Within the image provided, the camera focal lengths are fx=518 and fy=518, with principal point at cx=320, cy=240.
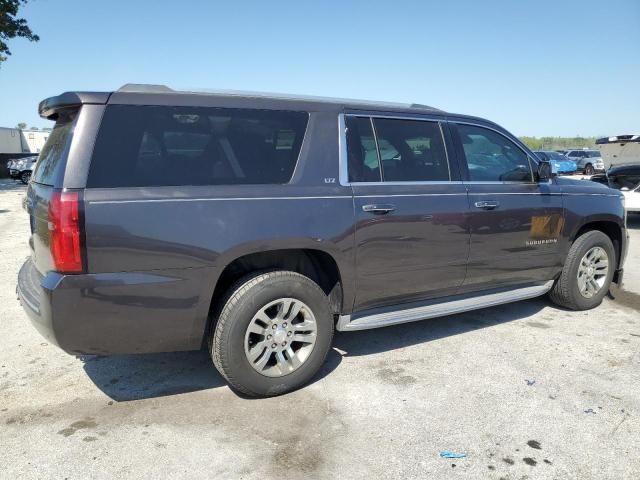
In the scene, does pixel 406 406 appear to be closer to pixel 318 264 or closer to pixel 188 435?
pixel 318 264

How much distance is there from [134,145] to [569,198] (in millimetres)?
3912

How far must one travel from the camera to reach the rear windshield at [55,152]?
2.90 m

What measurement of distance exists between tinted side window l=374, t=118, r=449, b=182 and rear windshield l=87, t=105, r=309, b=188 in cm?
69

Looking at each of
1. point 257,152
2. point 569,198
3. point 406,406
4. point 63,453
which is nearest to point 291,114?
point 257,152

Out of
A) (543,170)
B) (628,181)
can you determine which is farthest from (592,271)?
(628,181)

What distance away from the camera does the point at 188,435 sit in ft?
9.71

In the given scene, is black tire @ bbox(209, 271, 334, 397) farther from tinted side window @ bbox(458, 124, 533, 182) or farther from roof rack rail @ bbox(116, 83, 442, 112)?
tinted side window @ bbox(458, 124, 533, 182)

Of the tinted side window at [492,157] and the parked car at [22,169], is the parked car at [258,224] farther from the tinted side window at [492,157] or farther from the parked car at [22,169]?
the parked car at [22,169]

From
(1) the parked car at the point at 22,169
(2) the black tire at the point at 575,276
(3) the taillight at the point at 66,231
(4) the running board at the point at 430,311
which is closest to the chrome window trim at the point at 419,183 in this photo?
(4) the running board at the point at 430,311

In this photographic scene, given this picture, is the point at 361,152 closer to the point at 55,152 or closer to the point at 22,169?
the point at 55,152

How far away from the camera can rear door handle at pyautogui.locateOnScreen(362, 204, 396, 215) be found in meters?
3.57

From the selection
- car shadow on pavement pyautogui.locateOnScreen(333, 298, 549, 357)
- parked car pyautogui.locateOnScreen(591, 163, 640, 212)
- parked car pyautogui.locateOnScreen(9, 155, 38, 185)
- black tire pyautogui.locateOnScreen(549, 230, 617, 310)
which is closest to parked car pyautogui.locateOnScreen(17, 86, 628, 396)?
Answer: car shadow on pavement pyautogui.locateOnScreen(333, 298, 549, 357)

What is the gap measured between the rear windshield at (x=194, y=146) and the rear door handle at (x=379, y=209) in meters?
0.58

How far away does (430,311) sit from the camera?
400cm
